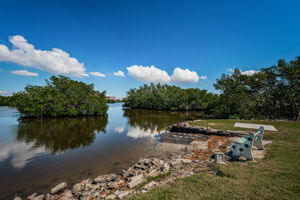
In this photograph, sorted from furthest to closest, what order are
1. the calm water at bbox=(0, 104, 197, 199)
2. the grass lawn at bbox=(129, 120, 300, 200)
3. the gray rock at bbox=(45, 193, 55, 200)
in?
the calm water at bbox=(0, 104, 197, 199) < the gray rock at bbox=(45, 193, 55, 200) < the grass lawn at bbox=(129, 120, 300, 200)

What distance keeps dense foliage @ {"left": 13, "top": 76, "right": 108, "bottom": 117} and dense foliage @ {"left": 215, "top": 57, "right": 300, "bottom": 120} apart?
64.5ft

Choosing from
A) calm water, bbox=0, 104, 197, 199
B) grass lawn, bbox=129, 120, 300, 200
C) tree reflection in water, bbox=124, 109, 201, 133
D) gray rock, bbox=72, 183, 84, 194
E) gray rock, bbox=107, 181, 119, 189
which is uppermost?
grass lawn, bbox=129, 120, 300, 200

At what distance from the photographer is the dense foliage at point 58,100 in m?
18.8

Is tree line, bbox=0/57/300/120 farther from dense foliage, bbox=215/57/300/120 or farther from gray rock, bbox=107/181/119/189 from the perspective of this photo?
gray rock, bbox=107/181/119/189

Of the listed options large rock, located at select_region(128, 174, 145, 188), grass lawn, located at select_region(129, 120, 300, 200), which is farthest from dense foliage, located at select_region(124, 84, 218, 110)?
large rock, located at select_region(128, 174, 145, 188)

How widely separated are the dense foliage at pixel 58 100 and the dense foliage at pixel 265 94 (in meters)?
19.6

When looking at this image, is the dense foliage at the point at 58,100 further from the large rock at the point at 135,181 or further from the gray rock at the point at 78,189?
the large rock at the point at 135,181

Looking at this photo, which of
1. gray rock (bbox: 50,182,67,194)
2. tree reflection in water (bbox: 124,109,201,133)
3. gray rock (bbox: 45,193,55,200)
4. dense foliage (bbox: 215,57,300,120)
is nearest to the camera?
gray rock (bbox: 45,193,55,200)

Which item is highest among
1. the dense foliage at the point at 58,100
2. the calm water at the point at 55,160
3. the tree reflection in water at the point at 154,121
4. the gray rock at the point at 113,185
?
the dense foliage at the point at 58,100

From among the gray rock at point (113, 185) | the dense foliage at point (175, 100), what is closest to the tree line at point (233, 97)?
the dense foliage at point (175, 100)

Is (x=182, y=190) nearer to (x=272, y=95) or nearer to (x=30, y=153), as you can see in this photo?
(x=30, y=153)

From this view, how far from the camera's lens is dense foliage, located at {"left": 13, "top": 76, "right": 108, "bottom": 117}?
18812mm

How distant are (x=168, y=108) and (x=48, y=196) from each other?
121 feet

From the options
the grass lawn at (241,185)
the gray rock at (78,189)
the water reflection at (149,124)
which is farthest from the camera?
the water reflection at (149,124)
